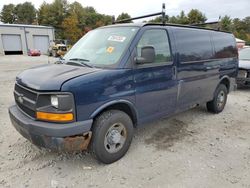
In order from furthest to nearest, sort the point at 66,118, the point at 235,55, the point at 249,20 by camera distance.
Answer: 1. the point at 249,20
2. the point at 235,55
3. the point at 66,118

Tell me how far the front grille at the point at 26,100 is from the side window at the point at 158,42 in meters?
1.75

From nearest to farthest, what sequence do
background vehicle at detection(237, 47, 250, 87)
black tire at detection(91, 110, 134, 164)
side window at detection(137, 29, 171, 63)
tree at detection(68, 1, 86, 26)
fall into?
black tire at detection(91, 110, 134, 164)
side window at detection(137, 29, 171, 63)
background vehicle at detection(237, 47, 250, 87)
tree at detection(68, 1, 86, 26)

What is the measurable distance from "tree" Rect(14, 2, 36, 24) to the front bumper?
7619cm

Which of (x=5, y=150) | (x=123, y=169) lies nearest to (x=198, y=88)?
(x=123, y=169)

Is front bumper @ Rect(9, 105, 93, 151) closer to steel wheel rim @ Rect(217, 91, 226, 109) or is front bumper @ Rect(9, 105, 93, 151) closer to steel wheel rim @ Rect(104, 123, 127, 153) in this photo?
steel wheel rim @ Rect(104, 123, 127, 153)

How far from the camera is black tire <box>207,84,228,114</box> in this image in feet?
18.8

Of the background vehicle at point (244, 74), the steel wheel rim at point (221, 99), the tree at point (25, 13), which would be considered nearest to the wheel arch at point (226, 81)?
the steel wheel rim at point (221, 99)

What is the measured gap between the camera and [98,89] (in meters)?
3.06

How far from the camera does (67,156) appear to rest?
368cm

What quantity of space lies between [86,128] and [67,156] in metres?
0.97

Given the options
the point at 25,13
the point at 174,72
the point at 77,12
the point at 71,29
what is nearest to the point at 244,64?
the point at 174,72

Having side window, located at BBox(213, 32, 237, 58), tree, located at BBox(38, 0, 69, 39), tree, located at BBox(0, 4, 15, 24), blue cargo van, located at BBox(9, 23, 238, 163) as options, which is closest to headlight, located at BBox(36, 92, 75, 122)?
blue cargo van, located at BBox(9, 23, 238, 163)

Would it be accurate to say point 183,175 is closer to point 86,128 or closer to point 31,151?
point 86,128

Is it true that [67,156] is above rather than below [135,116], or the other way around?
below
